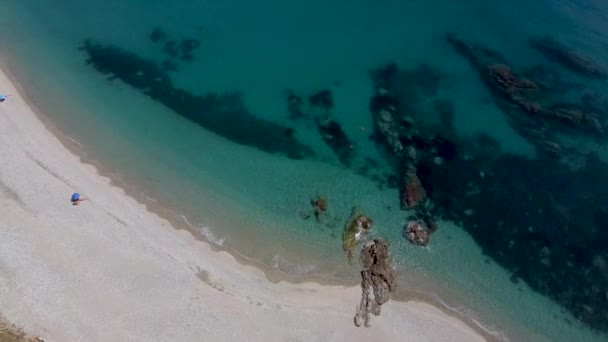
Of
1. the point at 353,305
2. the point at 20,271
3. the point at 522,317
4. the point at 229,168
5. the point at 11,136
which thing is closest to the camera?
the point at 20,271

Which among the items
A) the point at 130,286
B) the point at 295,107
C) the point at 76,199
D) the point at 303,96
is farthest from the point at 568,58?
the point at 76,199

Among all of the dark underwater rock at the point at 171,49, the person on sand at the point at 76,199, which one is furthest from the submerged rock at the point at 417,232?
the dark underwater rock at the point at 171,49

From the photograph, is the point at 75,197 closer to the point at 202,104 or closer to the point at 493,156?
the point at 202,104

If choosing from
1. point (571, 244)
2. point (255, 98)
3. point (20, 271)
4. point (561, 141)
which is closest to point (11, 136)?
point (20, 271)

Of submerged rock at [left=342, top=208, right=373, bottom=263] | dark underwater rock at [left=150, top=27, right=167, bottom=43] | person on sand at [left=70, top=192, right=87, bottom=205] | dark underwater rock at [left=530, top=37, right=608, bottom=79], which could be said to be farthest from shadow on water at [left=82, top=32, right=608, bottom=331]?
person on sand at [left=70, top=192, right=87, bottom=205]

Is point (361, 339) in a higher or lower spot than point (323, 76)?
lower

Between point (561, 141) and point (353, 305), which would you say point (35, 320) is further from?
point (561, 141)
